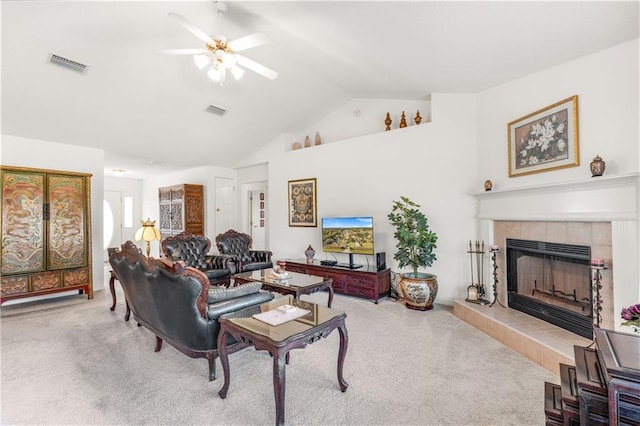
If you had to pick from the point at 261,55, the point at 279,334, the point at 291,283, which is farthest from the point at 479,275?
the point at 261,55

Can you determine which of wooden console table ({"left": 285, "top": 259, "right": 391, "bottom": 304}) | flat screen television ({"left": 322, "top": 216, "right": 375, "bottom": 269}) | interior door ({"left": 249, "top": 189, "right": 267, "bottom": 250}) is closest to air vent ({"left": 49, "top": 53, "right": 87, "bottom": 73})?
flat screen television ({"left": 322, "top": 216, "right": 375, "bottom": 269})

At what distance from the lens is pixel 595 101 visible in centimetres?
268

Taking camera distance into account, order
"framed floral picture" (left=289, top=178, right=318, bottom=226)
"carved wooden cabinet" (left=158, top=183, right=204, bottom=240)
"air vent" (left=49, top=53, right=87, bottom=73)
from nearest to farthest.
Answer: "air vent" (left=49, top=53, right=87, bottom=73) < "framed floral picture" (left=289, top=178, right=318, bottom=226) < "carved wooden cabinet" (left=158, top=183, right=204, bottom=240)

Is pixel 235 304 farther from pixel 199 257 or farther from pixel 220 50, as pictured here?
pixel 199 257

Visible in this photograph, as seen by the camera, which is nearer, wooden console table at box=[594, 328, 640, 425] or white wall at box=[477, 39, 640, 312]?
wooden console table at box=[594, 328, 640, 425]

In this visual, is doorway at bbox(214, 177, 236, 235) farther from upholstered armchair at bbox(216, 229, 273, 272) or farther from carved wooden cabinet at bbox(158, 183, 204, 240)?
upholstered armchair at bbox(216, 229, 273, 272)

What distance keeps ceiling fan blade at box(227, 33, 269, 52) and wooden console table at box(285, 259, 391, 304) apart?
10.7 ft

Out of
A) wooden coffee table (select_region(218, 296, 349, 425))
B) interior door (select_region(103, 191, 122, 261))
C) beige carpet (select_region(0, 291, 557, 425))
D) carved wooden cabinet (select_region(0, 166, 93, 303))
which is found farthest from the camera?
interior door (select_region(103, 191, 122, 261))

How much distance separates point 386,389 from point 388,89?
13.2 ft

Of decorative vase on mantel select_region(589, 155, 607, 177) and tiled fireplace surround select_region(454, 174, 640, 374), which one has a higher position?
decorative vase on mantel select_region(589, 155, 607, 177)

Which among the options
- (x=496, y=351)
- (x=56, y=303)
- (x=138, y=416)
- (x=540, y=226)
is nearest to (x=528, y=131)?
(x=540, y=226)

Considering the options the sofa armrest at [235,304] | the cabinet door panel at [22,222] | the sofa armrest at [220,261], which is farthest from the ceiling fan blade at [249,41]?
the cabinet door panel at [22,222]

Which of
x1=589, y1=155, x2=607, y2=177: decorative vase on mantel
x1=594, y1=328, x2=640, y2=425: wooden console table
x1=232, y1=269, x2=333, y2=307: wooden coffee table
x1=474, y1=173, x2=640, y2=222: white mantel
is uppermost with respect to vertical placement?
x1=589, y1=155, x2=607, y2=177: decorative vase on mantel

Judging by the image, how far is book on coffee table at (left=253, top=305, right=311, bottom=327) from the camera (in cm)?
212
